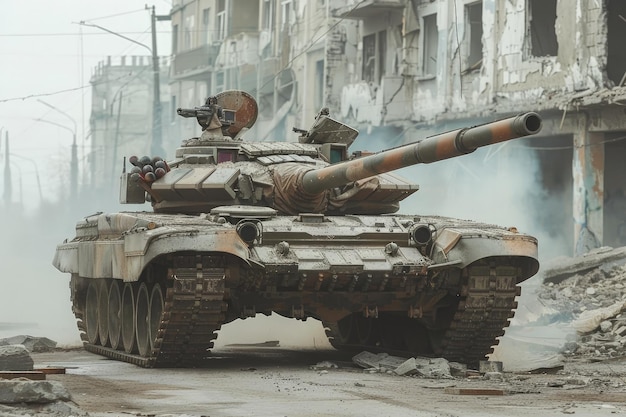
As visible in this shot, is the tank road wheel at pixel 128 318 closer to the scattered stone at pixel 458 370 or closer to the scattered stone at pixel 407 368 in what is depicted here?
the scattered stone at pixel 407 368

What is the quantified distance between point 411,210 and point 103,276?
14.4m

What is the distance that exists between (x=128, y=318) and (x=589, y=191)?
40.8 ft

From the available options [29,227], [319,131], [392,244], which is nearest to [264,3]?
[29,227]

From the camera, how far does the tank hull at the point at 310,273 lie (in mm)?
14039

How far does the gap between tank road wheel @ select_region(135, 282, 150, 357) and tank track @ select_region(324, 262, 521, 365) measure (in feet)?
9.83

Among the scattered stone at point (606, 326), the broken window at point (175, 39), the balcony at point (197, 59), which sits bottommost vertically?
the scattered stone at point (606, 326)

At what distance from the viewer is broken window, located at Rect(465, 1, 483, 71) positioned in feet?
101

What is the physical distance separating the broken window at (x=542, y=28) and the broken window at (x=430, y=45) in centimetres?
404

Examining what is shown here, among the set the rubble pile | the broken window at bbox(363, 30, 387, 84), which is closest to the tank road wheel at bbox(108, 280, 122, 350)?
the rubble pile

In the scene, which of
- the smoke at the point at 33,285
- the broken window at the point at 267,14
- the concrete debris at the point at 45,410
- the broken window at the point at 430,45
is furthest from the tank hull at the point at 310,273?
the broken window at the point at 267,14

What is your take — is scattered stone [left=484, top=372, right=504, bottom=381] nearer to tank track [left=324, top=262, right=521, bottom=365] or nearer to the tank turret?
tank track [left=324, top=262, right=521, bottom=365]

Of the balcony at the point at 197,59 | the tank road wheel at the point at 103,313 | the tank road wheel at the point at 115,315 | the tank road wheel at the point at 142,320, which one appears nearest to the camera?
the tank road wheel at the point at 142,320

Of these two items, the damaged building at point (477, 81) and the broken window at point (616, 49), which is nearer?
the damaged building at point (477, 81)

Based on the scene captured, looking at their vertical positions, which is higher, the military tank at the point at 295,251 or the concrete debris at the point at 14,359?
the military tank at the point at 295,251
